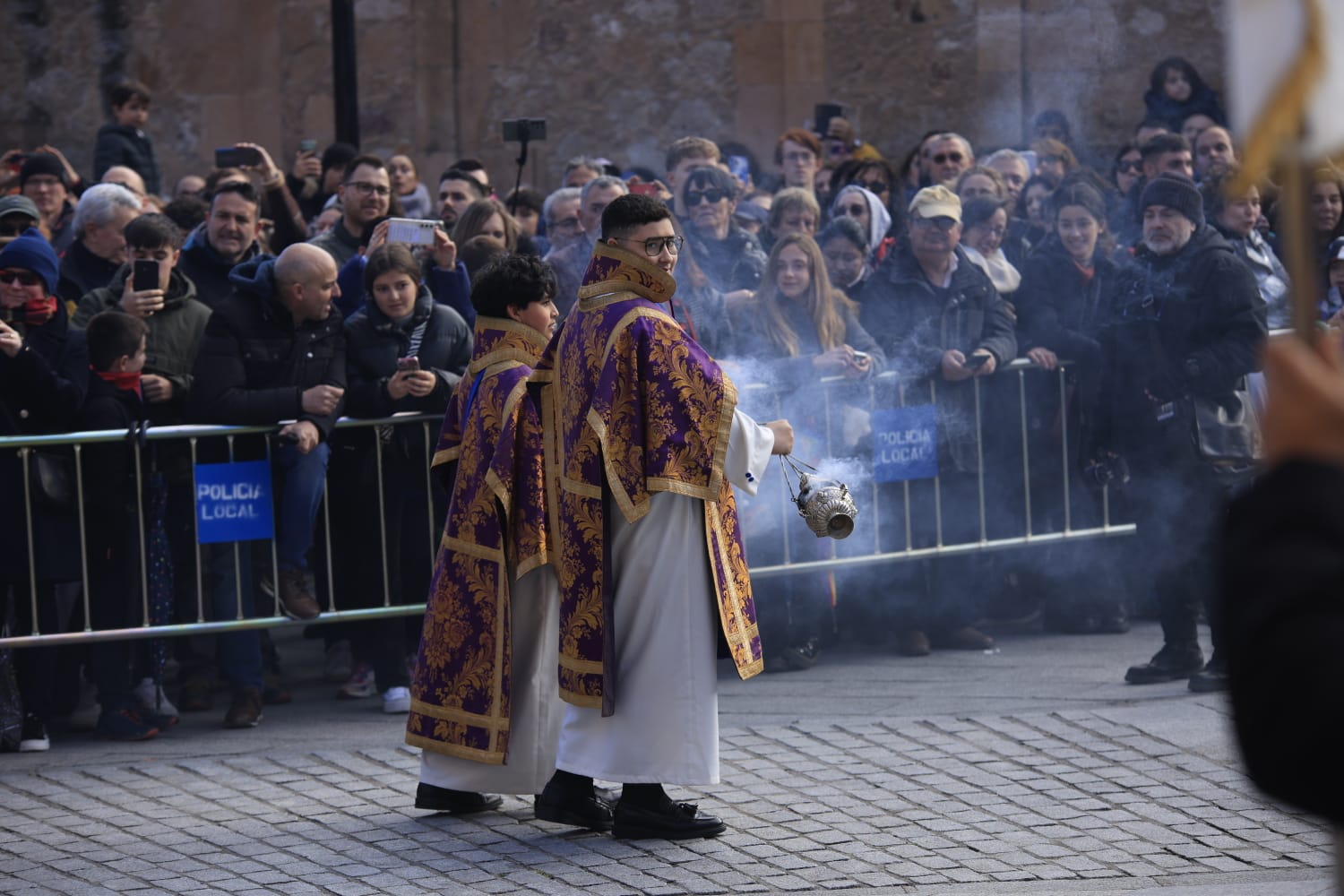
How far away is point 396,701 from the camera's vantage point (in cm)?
782

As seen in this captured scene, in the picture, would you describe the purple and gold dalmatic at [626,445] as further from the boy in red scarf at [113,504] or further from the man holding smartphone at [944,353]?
the man holding smartphone at [944,353]

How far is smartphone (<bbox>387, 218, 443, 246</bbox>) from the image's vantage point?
→ 27.9 feet

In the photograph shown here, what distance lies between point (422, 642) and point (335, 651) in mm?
2444

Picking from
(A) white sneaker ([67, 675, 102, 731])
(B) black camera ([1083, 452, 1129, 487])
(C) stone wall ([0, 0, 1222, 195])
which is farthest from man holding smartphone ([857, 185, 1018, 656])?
(C) stone wall ([0, 0, 1222, 195])

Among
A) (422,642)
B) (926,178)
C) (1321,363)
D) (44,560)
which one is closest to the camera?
(1321,363)

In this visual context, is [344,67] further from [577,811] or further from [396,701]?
Result: [577,811]

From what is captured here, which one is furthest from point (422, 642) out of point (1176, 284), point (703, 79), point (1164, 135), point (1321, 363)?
point (703, 79)

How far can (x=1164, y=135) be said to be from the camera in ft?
34.0

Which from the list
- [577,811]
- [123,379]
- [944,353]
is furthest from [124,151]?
[577,811]

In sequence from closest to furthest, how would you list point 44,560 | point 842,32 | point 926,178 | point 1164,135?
point 44,560
point 1164,135
point 926,178
point 842,32

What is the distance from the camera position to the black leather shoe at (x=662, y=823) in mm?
5949

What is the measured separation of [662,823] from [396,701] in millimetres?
2136

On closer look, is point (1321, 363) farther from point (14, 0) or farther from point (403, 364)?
point (14, 0)

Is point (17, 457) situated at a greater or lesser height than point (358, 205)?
lesser
